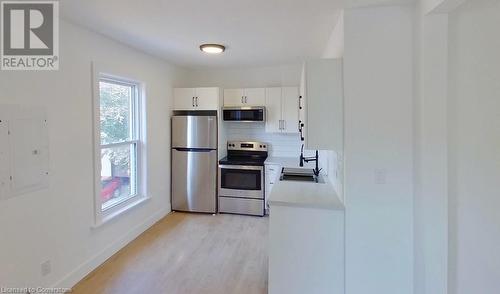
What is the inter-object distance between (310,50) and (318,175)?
65.1 inches

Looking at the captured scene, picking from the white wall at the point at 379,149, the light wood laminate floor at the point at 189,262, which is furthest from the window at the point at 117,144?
the white wall at the point at 379,149

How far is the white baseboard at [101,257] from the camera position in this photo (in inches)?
102

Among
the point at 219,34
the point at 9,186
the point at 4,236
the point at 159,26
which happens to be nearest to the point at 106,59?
the point at 159,26

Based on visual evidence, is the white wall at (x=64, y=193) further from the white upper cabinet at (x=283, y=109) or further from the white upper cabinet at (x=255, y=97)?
the white upper cabinet at (x=283, y=109)

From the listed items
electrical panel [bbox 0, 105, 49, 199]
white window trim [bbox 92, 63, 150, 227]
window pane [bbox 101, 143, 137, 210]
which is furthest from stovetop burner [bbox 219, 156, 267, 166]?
electrical panel [bbox 0, 105, 49, 199]

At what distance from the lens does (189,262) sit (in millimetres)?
3047

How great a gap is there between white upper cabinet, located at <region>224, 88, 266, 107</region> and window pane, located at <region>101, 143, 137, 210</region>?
1809mm

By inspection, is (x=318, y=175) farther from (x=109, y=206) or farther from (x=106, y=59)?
(x=106, y=59)

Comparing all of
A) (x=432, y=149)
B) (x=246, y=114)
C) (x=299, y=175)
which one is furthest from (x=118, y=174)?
(x=432, y=149)

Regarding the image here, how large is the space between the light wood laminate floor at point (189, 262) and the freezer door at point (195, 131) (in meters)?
1.25

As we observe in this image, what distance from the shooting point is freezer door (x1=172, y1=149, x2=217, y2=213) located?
4578 mm

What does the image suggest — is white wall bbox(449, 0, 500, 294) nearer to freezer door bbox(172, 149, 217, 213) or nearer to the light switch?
the light switch

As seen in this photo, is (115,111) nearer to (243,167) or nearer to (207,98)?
(207,98)

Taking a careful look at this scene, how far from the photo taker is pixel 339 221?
2.24m
